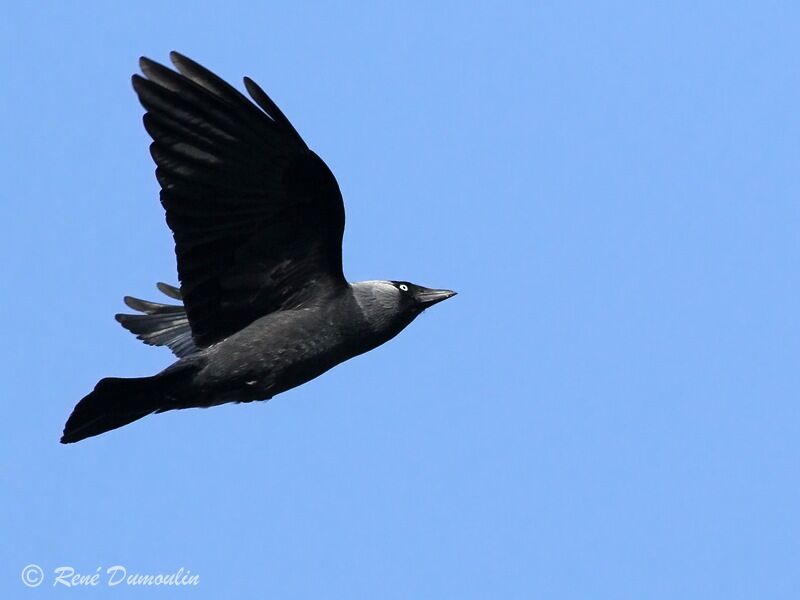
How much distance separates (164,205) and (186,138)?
0.63 m

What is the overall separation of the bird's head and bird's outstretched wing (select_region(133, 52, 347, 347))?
0.25 metres

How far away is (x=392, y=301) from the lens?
13203 mm

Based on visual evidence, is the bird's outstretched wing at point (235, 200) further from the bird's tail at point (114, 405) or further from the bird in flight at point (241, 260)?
the bird's tail at point (114, 405)

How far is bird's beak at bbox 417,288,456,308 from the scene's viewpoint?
13.5 m

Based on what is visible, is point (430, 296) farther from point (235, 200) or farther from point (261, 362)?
point (235, 200)

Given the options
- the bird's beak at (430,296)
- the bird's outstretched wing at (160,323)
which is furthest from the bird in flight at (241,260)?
the bird's outstretched wing at (160,323)

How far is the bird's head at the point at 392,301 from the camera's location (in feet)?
42.9

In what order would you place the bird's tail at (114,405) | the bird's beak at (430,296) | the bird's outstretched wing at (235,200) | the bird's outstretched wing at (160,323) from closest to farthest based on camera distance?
1. the bird's outstretched wing at (235,200)
2. the bird's tail at (114,405)
3. the bird's beak at (430,296)
4. the bird's outstretched wing at (160,323)

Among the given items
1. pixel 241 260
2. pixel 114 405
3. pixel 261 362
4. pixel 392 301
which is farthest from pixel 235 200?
pixel 114 405

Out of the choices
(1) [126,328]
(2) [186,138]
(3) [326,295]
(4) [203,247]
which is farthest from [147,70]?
(1) [126,328]

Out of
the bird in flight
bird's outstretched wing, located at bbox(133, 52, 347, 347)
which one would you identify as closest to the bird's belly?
the bird in flight

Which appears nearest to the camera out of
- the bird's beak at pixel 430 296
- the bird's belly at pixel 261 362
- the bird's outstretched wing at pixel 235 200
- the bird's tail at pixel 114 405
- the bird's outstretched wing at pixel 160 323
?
the bird's outstretched wing at pixel 235 200

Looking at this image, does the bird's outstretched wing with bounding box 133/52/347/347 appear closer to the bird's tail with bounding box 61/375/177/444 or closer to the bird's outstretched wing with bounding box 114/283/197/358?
the bird's tail with bounding box 61/375/177/444

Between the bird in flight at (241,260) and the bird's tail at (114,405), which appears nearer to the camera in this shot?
the bird in flight at (241,260)
